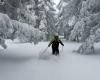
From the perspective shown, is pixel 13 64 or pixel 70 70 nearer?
pixel 70 70

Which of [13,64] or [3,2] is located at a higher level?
[3,2]

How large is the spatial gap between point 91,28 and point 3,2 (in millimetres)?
6850

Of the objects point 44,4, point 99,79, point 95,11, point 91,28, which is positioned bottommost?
point 99,79

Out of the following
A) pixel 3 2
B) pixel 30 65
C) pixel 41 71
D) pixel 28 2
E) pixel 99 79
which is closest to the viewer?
pixel 99 79

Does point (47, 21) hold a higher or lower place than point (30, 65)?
higher

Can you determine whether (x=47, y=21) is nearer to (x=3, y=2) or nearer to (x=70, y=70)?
(x=3, y=2)

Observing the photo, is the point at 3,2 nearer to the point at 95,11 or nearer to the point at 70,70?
the point at 70,70

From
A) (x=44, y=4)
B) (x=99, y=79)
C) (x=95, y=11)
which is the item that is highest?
(x=44, y=4)

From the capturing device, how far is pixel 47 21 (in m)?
35.0

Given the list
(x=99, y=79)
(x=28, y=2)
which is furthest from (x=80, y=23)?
(x=99, y=79)

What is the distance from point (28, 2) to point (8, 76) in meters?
7.51

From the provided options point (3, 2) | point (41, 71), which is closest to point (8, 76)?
point (41, 71)

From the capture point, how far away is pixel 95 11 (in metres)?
18.1

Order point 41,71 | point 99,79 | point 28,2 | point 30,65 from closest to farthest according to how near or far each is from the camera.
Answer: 1. point 99,79
2. point 41,71
3. point 30,65
4. point 28,2
